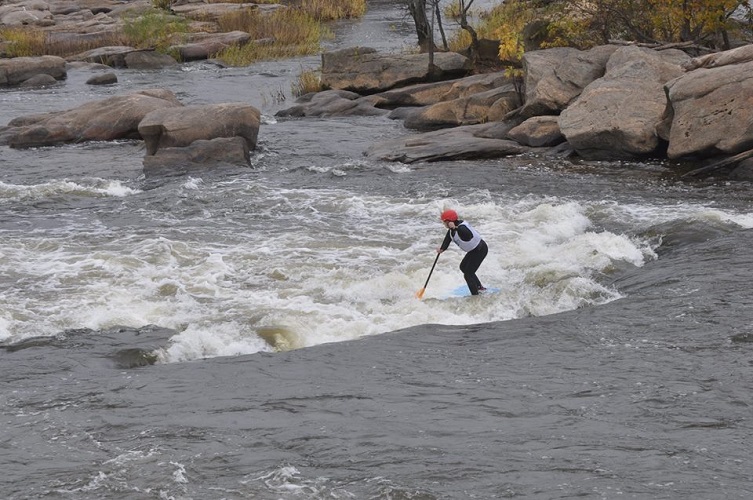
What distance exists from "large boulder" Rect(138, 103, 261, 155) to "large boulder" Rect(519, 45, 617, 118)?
544 cm

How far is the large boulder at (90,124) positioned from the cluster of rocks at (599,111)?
4.91 meters

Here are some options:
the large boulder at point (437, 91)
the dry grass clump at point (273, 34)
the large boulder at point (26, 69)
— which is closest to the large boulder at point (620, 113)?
the large boulder at point (437, 91)

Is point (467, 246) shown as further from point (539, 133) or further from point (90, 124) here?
point (90, 124)

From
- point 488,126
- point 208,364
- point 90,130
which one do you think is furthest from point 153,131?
point 208,364

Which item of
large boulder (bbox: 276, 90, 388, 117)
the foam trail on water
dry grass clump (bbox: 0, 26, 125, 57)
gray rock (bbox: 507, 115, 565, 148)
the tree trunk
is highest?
the tree trunk

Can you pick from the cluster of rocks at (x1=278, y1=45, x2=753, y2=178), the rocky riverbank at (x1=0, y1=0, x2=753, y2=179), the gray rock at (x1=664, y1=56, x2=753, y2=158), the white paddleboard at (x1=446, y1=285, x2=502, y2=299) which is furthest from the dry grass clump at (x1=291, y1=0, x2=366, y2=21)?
the white paddleboard at (x1=446, y1=285, x2=502, y2=299)

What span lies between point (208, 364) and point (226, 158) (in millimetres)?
9354

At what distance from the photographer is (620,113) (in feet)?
57.7

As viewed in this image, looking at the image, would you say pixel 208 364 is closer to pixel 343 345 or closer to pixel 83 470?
pixel 343 345

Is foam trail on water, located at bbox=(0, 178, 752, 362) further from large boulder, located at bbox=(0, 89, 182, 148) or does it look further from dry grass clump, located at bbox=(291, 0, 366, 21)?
dry grass clump, located at bbox=(291, 0, 366, 21)

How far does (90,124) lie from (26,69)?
9838 mm

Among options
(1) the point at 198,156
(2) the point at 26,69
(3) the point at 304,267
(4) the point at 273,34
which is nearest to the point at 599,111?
(3) the point at 304,267

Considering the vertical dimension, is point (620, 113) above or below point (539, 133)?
above

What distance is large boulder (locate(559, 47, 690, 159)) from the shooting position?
1742 cm
